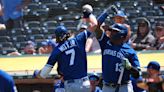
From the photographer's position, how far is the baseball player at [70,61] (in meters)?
6.92

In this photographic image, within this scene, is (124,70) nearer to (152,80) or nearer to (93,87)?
(152,80)

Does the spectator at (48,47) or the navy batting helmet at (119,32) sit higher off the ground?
the navy batting helmet at (119,32)

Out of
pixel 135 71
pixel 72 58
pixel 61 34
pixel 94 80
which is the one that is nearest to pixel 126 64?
pixel 135 71

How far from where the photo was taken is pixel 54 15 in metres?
14.2

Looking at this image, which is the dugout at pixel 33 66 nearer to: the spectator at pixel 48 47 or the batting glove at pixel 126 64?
the spectator at pixel 48 47

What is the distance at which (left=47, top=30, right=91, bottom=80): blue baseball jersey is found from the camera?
6910 millimetres

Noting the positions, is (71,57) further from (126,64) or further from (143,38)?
(143,38)

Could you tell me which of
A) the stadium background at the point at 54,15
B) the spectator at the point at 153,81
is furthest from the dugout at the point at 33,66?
the stadium background at the point at 54,15

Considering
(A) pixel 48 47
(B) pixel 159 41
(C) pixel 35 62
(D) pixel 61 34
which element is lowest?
(C) pixel 35 62

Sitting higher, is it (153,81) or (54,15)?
(153,81)

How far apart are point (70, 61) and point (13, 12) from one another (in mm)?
6159

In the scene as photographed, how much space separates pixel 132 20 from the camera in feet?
42.4

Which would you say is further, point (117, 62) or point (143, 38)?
point (143, 38)

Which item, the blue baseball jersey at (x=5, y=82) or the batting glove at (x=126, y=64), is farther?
the batting glove at (x=126, y=64)
